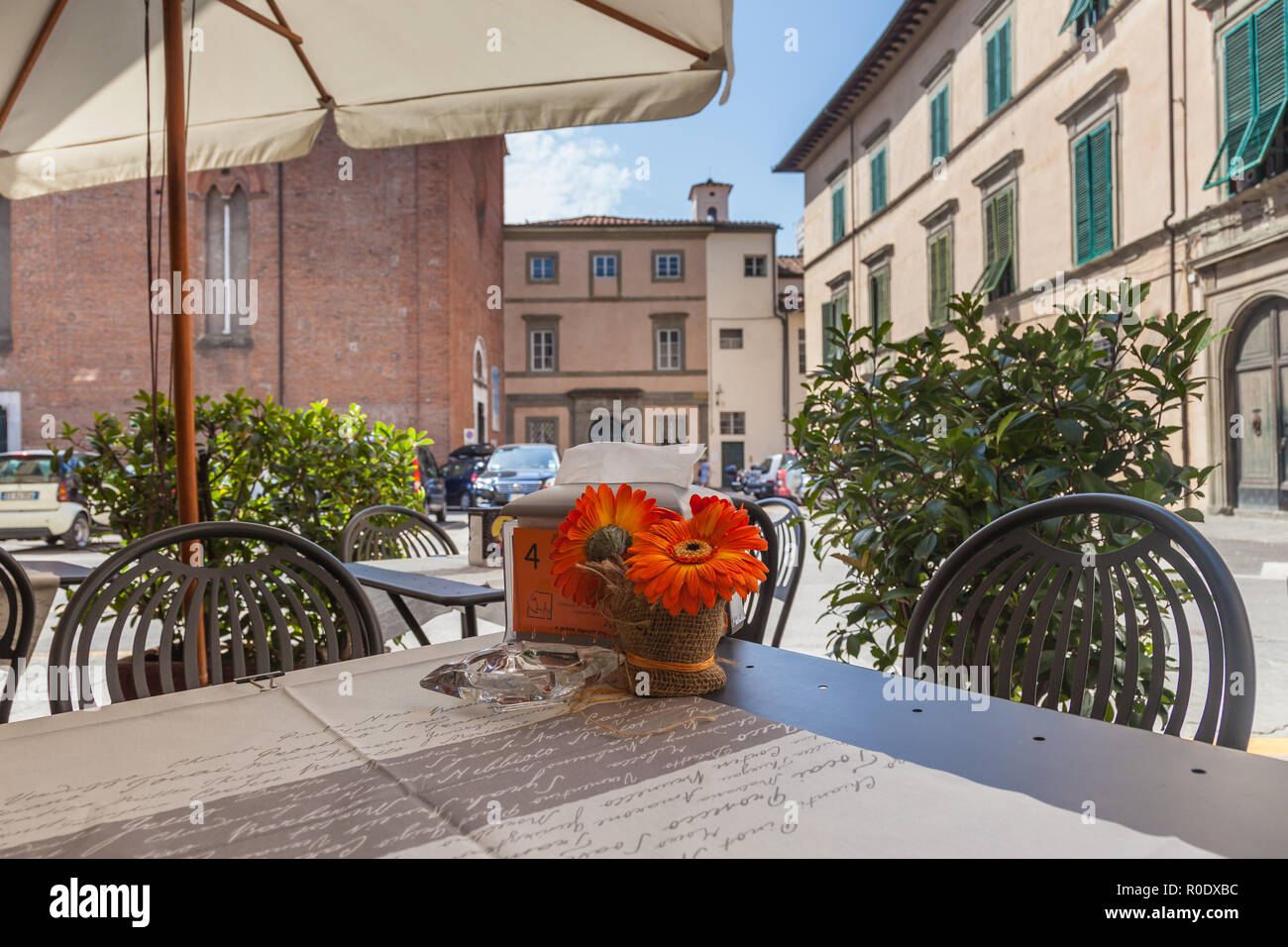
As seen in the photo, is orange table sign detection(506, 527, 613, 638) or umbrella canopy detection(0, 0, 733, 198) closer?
orange table sign detection(506, 527, 613, 638)

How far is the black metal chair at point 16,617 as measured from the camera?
6.34ft

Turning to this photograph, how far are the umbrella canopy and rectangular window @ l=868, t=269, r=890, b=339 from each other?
1632 centimetres

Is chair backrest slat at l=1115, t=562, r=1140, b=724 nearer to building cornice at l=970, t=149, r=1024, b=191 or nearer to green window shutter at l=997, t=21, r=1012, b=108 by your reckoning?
building cornice at l=970, t=149, r=1024, b=191

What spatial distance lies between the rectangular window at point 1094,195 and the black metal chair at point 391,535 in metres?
11.6

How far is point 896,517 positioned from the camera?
2279mm

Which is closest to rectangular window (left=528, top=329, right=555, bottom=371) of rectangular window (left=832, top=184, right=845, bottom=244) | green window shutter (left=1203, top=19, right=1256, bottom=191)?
rectangular window (left=832, top=184, right=845, bottom=244)

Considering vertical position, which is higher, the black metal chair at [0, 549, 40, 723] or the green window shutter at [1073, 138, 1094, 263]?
the green window shutter at [1073, 138, 1094, 263]

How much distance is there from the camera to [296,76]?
293 centimetres

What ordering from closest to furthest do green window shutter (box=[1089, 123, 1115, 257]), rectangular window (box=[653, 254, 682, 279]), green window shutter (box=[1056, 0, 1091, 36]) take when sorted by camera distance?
1. green window shutter (box=[1089, 123, 1115, 257])
2. green window shutter (box=[1056, 0, 1091, 36])
3. rectangular window (box=[653, 254, 682, 279])

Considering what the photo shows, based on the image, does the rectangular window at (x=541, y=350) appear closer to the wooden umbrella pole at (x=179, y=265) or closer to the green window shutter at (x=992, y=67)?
the green window shutter at (x=992, y=67)

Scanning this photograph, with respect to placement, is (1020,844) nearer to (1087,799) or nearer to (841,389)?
(1087,799)

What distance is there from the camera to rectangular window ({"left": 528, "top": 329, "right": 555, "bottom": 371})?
30234mm
